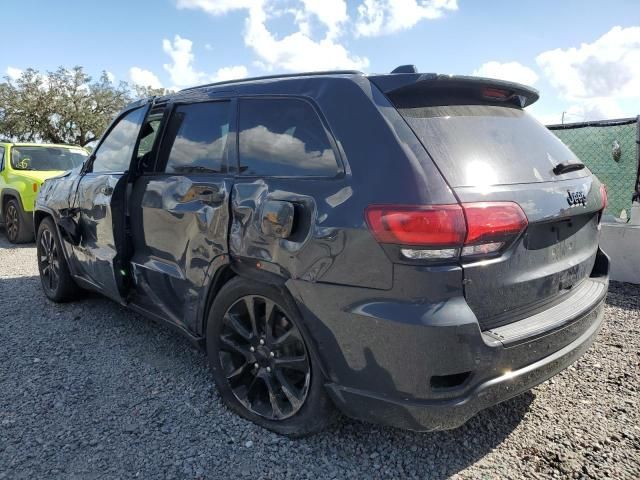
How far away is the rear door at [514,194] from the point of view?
200cm

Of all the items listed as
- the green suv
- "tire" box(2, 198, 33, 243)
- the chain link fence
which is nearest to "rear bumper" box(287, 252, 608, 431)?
the chain link fence

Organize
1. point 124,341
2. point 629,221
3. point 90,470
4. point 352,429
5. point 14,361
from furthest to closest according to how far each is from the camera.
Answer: point 629,221, point 124,341, point 14,361, point 352,429, point 90,470

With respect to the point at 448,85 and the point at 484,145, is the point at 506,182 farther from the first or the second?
the point at 448,85

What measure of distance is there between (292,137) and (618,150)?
4751 mm

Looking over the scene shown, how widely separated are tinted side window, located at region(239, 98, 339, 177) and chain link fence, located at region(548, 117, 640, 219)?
4534 mm

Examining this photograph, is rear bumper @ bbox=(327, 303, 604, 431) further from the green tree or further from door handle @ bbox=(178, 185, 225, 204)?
the green tree

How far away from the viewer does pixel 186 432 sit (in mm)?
2586

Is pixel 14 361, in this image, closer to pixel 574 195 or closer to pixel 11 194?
pixel 574 195

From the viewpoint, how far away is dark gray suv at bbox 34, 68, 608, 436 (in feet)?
6.30

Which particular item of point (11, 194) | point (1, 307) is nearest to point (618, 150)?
point (1, 307)

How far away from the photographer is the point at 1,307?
468 centimetres

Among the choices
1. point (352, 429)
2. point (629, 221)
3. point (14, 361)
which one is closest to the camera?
point (352, 429)

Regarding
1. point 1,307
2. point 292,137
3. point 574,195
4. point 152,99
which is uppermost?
point 152,99

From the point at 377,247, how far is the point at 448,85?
3.00ft
